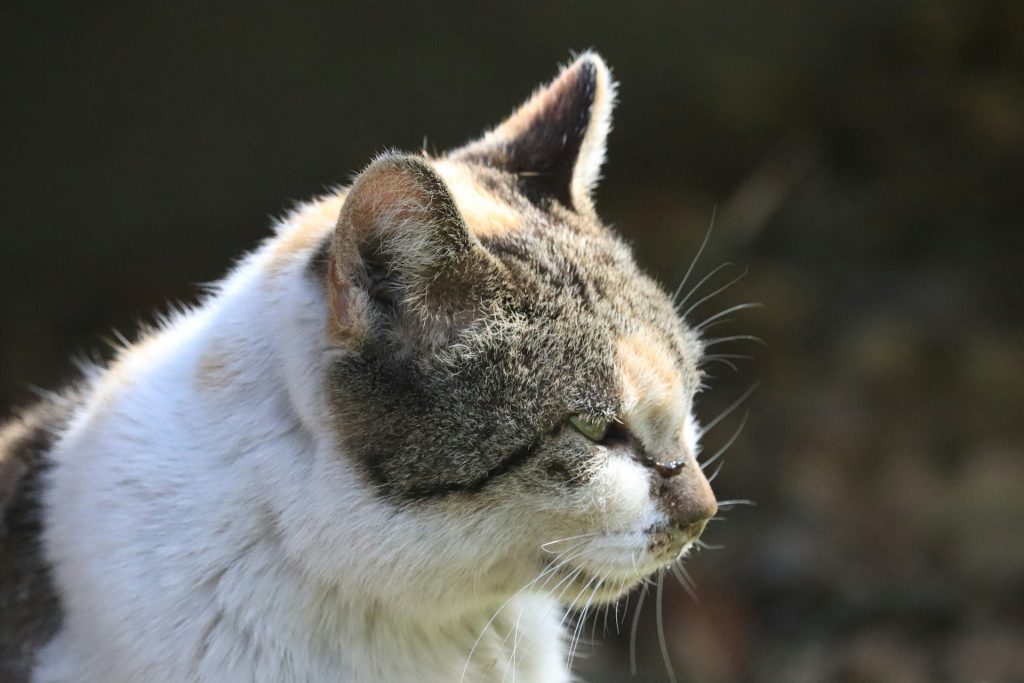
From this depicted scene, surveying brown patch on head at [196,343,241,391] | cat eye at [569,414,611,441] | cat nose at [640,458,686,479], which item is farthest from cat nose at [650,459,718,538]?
brown patch on head at [196,343,241,391]

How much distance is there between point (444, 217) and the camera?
194cm

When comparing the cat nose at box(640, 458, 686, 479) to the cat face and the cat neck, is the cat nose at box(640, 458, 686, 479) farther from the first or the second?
the cat neck

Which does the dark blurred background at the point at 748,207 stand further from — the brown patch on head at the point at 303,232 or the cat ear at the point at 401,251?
the cat ear at the point at 401,251

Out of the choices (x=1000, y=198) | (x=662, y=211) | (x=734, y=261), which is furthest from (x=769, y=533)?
(x=1000, y=198)

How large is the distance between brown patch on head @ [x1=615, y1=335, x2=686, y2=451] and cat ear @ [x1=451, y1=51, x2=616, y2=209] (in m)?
0.51

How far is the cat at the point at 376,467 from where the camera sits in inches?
78.8

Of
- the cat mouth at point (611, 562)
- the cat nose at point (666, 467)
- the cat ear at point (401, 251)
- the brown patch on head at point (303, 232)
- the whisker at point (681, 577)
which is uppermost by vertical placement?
the brown patch on head at point (303, 232)

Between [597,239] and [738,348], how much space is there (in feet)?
10.9

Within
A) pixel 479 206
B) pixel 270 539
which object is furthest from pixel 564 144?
pixel 270 539

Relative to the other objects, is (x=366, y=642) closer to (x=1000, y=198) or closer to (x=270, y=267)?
(x=270, y=267)

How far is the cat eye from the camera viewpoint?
2.04 m

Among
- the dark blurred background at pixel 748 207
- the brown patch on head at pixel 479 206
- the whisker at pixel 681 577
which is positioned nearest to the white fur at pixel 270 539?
the brown patch on head at pixel 479 206

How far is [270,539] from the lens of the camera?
2.13 m

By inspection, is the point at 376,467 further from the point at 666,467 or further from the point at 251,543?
the point at 666,467
